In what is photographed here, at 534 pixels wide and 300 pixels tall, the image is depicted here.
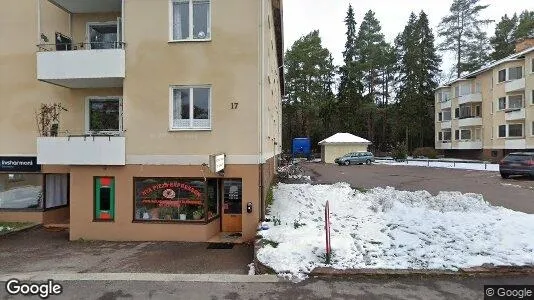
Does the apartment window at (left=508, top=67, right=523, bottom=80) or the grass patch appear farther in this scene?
the apartment window at (left=508, top=67, right=523, bottom=80)

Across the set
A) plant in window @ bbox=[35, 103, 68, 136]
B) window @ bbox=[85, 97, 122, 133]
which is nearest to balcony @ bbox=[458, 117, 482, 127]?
window @ bbox=[85, 97, 122, 133]

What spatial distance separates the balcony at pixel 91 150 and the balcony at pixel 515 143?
133 feet

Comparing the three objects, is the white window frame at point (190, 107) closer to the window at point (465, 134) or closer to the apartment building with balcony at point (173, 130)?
the apartment building with balcony at point (173, 130)

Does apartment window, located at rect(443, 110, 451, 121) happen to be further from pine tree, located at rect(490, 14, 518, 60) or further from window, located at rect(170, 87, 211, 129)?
window, located at rect(170, 87, 211, 129)

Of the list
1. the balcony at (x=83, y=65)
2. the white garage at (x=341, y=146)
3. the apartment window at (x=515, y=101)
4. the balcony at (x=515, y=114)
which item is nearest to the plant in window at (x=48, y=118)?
the balcony at (x=83, y=65)

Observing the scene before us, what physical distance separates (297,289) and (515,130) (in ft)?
137

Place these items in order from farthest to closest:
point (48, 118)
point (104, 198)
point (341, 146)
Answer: point (341, 146) < point (48, 118) < point (104, 198)

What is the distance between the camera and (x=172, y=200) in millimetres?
11516

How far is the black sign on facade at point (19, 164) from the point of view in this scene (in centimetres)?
1354

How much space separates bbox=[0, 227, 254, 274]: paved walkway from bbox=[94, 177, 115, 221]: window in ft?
2.87

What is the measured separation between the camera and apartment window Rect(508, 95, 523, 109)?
39.4 m

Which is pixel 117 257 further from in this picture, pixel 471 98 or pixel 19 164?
pixel 471 98

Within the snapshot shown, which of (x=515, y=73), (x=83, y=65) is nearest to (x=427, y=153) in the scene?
(x=515, y=73)

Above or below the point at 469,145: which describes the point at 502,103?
above
